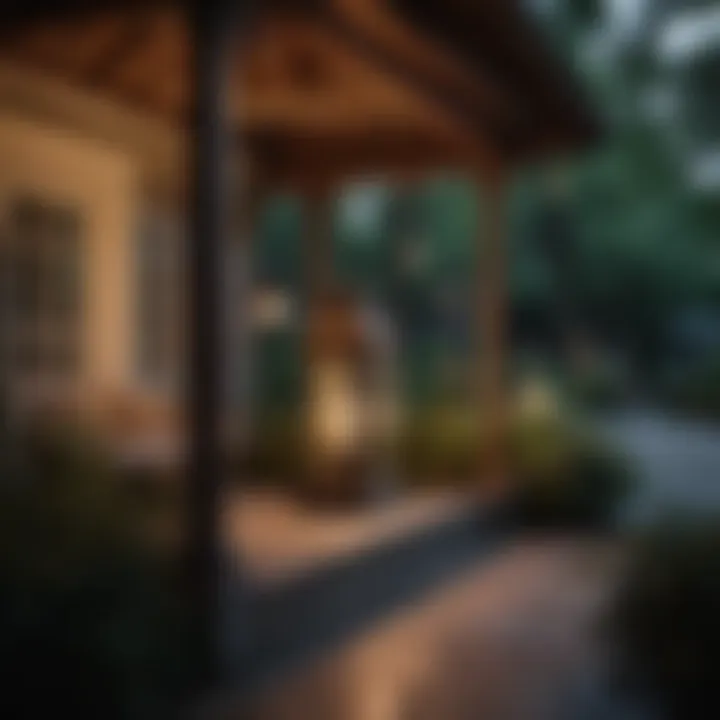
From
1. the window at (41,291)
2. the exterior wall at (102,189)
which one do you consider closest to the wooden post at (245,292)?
the exterior wall at (102,189)

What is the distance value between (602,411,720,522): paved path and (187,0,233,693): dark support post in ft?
6.52

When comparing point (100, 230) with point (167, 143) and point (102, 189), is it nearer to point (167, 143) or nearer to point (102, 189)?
point (102, 189)

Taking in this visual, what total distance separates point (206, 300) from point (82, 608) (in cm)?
129

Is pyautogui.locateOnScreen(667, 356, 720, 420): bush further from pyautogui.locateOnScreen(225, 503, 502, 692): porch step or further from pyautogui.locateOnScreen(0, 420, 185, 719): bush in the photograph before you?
pyautogui.locateOnScreen(0, 420, 185, 719): bush

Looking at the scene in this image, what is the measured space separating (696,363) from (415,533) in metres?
2.74

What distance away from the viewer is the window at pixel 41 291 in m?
6.84

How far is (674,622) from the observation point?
3.63 metres

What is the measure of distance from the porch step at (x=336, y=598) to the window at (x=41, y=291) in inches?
99.0

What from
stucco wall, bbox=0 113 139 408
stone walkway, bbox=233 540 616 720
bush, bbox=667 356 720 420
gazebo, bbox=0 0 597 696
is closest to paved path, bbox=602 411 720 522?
bush, bbox=667 356 720 420

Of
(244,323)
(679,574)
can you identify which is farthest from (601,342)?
(679,574)

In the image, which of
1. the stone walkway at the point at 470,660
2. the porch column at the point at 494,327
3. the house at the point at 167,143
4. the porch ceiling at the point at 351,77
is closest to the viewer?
the stone walkway at the point at 470,660

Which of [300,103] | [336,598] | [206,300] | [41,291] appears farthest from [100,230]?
[206,300]

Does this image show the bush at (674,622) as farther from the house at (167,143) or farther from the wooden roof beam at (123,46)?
the wooden roof beam at (123,46)

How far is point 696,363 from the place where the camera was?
26.1 ft
